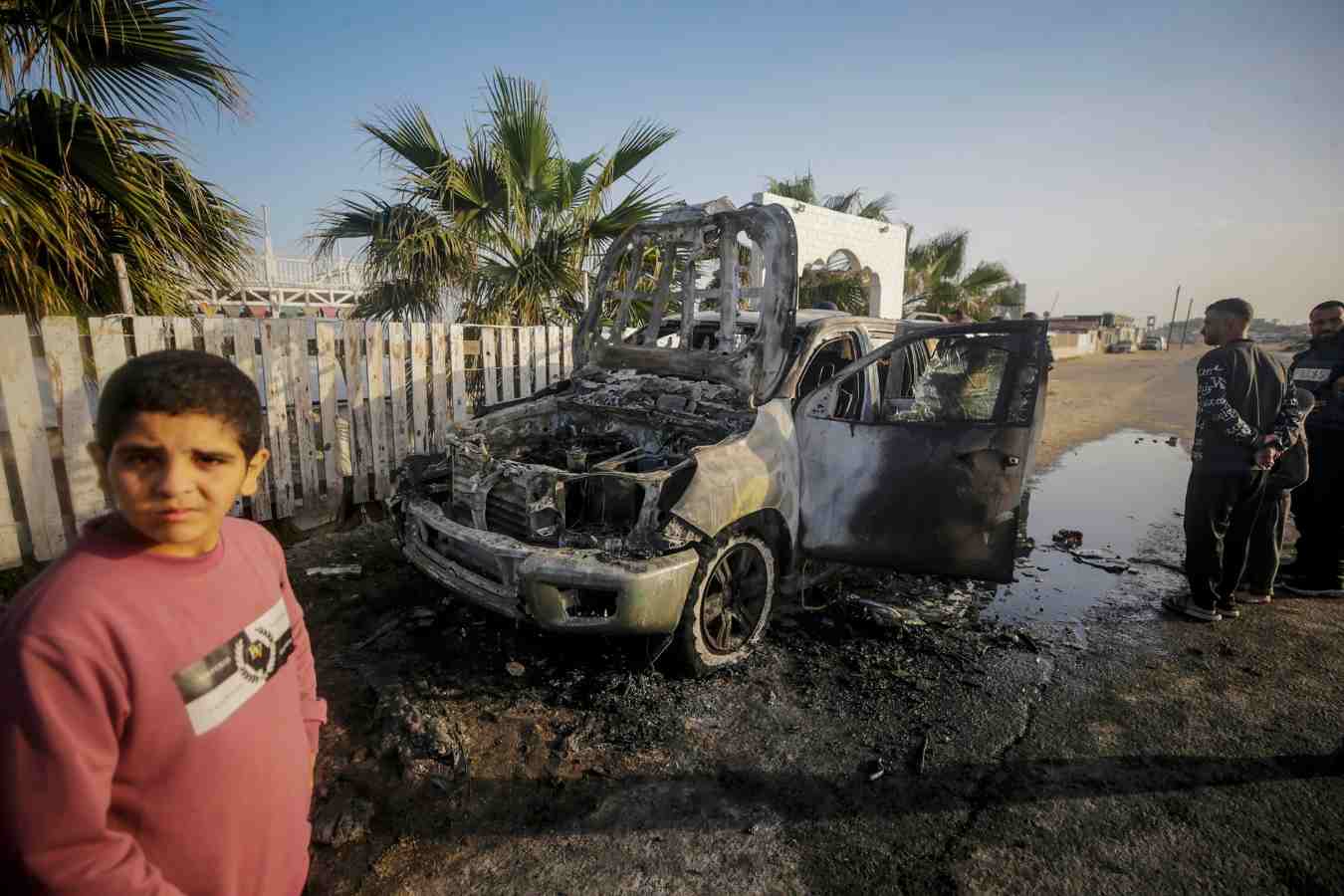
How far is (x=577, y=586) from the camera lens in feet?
8.60

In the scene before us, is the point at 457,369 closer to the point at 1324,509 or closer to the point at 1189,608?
the point at 1189,608

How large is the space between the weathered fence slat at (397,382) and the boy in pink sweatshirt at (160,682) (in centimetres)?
468

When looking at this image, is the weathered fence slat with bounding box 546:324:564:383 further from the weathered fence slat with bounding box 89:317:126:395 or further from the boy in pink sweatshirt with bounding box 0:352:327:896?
Result: the boy in pink sweatshirt with bounding box 0:352:327:896

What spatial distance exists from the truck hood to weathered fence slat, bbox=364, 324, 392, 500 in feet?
6.46

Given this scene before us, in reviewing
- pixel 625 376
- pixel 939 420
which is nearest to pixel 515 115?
pixel 625 376

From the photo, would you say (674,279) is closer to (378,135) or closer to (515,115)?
(515,115)

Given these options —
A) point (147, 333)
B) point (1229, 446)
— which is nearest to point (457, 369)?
point (147, 333)

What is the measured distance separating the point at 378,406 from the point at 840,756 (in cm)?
465

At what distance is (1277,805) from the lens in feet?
7.52

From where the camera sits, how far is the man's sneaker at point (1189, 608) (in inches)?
147

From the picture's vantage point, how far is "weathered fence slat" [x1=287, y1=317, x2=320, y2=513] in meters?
4.89

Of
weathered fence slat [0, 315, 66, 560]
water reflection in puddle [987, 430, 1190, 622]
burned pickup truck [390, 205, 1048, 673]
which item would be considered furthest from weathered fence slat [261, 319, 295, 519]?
water reflection in puddle [987, 430, 1190, 622]

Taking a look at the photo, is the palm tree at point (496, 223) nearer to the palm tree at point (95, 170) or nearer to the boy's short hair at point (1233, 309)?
the palm tree at point (95, 170)

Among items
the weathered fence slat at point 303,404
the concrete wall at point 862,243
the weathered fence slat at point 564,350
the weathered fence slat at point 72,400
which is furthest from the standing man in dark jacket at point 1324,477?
the concrete wall at point 862,243
